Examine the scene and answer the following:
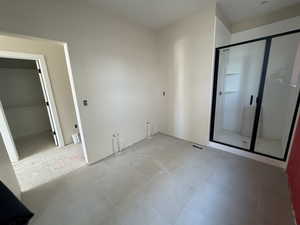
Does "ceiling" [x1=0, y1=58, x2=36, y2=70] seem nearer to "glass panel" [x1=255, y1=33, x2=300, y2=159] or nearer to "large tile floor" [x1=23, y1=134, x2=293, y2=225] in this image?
"large tile floor" [x1=23, y1=134, x2=293, y2=225]

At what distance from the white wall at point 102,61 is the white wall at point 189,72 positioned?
1.38ft

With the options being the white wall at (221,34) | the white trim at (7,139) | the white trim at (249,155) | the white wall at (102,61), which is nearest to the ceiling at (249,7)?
the white wall at (221,34)

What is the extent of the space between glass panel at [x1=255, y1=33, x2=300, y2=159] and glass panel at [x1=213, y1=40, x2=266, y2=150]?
22cm

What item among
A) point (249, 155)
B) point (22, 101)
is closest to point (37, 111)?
point (22, 101)

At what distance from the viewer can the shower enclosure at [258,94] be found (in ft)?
7.59

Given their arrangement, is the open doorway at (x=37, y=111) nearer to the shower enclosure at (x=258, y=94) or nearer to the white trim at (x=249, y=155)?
the white trim at (x=249, y=155)

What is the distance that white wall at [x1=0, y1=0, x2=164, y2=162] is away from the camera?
68.3 inches

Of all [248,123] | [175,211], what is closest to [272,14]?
[248,123]

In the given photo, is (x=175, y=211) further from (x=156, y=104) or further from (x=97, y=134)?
(x=156, y=104)

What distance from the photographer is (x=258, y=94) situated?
2.31 meters

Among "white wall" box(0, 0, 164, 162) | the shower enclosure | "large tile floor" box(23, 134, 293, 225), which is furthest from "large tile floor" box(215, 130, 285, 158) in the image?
"white wall" box(0, 0, 164, 162)

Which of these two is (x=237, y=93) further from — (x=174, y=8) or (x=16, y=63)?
(x=16, y=63)

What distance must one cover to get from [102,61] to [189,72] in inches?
71.4

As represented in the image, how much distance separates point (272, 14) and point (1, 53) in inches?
205
